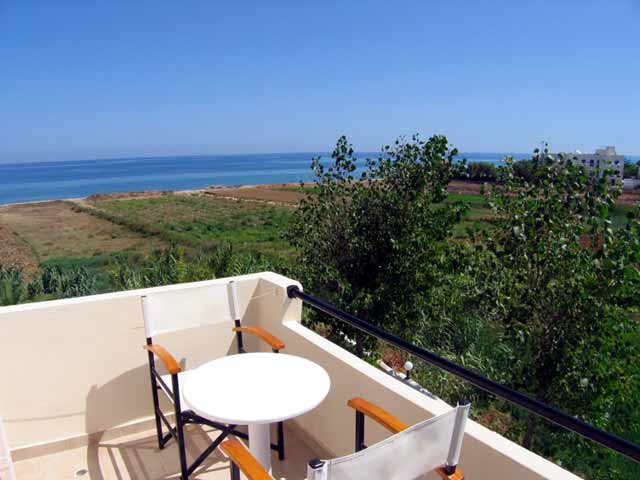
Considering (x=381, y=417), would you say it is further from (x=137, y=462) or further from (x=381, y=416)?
(x=137, y=462)

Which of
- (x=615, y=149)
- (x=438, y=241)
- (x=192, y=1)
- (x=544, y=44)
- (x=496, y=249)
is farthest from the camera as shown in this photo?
(x=544, y=44)

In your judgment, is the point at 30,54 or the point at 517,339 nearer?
the point at 517,339

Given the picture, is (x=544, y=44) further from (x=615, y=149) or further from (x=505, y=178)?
(x=505, y=178)

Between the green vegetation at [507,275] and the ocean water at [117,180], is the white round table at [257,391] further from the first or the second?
the ocean water at [117,180]

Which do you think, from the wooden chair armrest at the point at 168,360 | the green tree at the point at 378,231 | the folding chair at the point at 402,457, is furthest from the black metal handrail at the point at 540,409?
the green tree at the point at 378,231

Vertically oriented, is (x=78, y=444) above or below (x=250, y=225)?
above

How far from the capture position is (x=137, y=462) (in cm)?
231

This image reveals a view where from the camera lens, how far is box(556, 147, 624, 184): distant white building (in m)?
3.65

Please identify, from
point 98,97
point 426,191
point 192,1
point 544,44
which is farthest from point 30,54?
point 426,191

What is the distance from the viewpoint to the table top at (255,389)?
1.59 metres

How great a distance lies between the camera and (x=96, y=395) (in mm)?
2484

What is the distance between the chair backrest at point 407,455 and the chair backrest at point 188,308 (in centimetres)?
159

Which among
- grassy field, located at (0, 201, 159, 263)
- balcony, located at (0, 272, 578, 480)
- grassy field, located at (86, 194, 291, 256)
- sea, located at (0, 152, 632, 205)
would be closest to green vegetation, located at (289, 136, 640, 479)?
sea, located at (0, 152, 632, 205)

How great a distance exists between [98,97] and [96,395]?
6747cm
